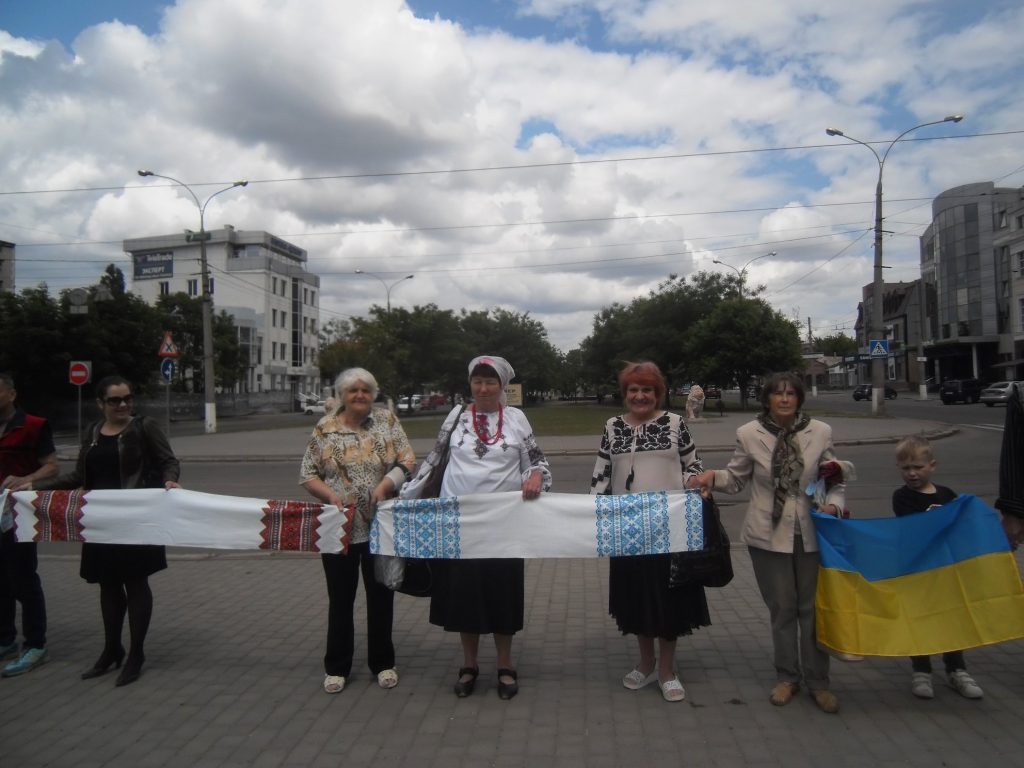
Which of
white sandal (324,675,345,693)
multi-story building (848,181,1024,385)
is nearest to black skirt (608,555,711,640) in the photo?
white sandal (324,675,345,693)

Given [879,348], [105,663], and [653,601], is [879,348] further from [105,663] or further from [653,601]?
[105,663]

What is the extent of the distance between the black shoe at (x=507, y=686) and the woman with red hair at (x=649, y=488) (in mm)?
614

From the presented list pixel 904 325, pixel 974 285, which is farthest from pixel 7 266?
pixel 904 325

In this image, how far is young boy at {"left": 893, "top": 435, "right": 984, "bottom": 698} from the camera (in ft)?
12.7

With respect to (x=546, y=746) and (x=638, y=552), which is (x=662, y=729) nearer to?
(x=546, y=746)

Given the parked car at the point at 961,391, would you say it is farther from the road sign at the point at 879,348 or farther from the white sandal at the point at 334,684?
the white sandal at the point at 334,684

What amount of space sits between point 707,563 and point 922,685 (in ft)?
4.26

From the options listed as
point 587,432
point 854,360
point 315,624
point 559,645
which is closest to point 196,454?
point 587,432

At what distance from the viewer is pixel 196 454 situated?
22094mm

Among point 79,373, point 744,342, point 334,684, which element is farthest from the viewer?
point 744,342

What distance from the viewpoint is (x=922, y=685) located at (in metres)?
3.88

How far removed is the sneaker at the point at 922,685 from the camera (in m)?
3.87

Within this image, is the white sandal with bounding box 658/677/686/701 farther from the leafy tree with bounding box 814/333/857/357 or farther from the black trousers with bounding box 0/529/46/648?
the leafy tree with bounding box 814/333/857/357

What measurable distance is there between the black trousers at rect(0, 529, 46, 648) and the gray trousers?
443 cm
